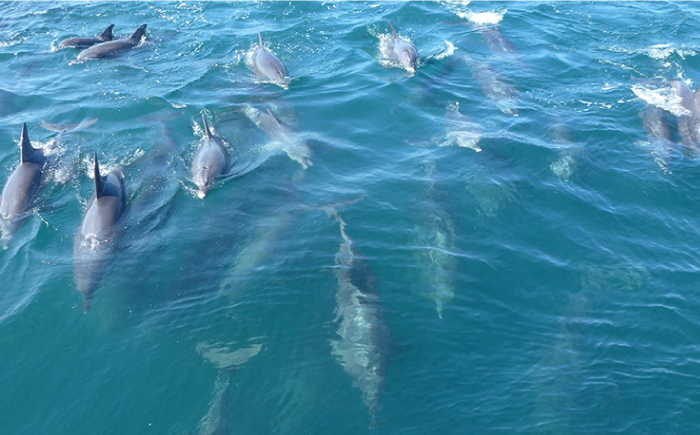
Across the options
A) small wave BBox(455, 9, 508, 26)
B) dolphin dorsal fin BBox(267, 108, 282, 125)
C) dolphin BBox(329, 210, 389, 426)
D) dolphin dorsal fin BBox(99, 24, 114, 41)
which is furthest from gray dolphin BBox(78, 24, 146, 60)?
small wave BBox(455, 9, 508, 26)

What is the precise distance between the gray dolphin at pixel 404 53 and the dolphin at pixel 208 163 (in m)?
11.9

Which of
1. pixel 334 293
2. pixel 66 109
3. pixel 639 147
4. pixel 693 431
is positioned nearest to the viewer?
pixel 693 431

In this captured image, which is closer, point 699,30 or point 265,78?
point 265,78

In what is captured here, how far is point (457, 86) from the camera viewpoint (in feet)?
90.2

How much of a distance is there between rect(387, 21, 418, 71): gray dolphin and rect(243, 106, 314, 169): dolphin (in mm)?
8347

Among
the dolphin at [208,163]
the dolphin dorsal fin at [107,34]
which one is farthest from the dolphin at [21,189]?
the dolphin dorsal fin at [107,34]

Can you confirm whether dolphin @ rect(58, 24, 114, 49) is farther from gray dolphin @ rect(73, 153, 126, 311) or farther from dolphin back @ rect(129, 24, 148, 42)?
gray dolphin @ rect(73, 153, 126, 311)

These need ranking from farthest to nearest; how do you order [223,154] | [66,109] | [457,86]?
1. [457,86]
2. [66,109]
3. [223,154]

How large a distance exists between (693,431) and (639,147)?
44.2ft

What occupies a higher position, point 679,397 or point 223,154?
point 223,154

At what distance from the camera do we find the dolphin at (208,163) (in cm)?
1964

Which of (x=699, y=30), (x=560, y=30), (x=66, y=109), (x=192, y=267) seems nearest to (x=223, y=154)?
(x=192, y=267)

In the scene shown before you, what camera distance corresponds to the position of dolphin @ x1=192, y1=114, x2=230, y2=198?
19.6m

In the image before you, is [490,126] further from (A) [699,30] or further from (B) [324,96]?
(A) [699,30]
